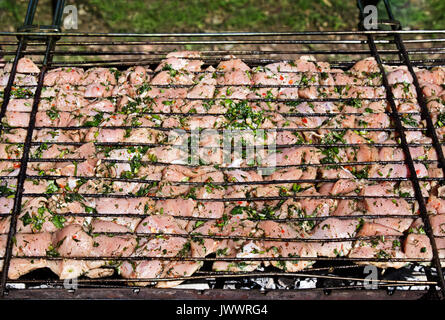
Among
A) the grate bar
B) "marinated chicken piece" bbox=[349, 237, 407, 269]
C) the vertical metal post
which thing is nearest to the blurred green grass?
the vertical metal post

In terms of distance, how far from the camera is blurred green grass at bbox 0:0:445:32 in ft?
21.6

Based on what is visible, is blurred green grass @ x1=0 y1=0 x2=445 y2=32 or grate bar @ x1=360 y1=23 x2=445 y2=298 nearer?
grate bar @ x1=360 y1=23 x2=445 y2=298

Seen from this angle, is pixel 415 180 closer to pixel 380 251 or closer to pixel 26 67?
pixel 380 251

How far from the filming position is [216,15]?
677cm

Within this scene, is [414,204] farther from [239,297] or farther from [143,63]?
[143,63]

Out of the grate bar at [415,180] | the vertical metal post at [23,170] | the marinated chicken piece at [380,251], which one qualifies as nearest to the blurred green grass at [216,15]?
the vertical metal post at [23,170]

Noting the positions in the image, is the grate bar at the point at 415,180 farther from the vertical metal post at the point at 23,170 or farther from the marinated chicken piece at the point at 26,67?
the marinated chicken piece at the point at 26,67

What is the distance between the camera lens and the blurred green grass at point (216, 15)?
660cm

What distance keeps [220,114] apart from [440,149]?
179 centimetres

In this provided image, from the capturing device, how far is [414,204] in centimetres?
335

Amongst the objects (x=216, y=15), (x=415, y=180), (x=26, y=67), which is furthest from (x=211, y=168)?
(x=216, y=15)

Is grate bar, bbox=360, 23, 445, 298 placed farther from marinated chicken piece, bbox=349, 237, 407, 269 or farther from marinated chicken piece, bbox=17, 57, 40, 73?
marinated chicken piece, bbox=17, 57, 40, 73

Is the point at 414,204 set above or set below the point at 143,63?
below

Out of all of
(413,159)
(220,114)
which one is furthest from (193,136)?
(413,159)
